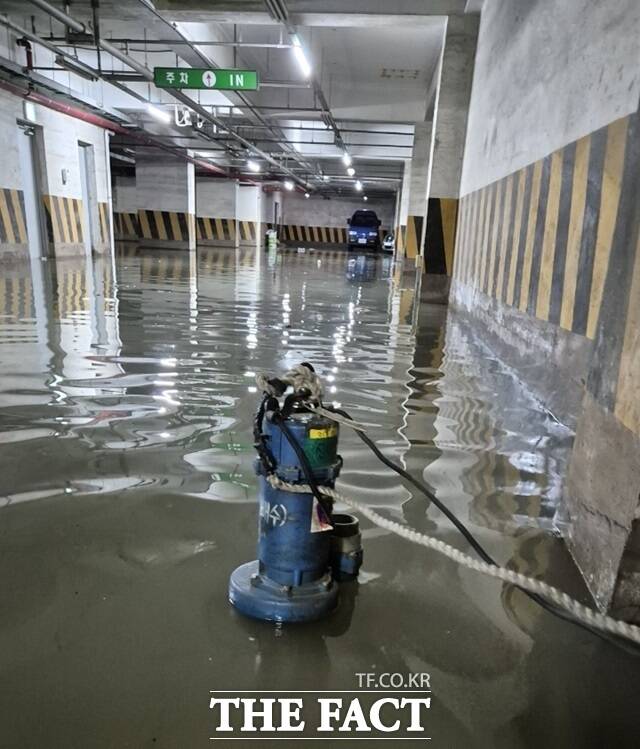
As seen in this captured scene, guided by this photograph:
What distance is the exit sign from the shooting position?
10.1 m

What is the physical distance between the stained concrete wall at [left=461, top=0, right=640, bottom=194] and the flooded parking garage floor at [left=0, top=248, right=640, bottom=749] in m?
1.90

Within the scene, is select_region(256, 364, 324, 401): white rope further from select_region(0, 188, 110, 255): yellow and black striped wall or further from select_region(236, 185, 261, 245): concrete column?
select_region(236, 185, 261, 245): concrete column

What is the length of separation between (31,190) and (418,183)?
11262 mm

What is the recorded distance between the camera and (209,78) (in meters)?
10.2

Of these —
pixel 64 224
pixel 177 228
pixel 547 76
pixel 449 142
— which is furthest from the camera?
pixel 177 228

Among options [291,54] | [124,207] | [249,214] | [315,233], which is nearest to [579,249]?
[291,54]

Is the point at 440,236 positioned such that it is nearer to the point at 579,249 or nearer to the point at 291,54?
the point at 291,54

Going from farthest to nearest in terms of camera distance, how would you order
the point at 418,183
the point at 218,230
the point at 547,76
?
1. the point at 218,230
2. the point at 418,183
3. the point at 547,76

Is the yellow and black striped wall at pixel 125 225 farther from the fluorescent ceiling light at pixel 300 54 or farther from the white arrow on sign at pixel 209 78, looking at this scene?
the fluorescent ceiling light at pixel 300 54

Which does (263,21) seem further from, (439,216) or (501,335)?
(501,335)

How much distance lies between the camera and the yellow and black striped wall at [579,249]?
5.52ft

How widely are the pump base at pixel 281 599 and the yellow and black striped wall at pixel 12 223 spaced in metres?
12.7

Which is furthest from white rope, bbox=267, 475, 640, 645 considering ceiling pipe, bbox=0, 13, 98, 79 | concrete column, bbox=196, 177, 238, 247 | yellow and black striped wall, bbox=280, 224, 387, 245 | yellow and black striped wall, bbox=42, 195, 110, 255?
yellow and black striped wall, bbox=280, 224, 387, 245

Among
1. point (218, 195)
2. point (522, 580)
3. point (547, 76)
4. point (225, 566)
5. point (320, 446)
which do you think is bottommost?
point (225, 566)
